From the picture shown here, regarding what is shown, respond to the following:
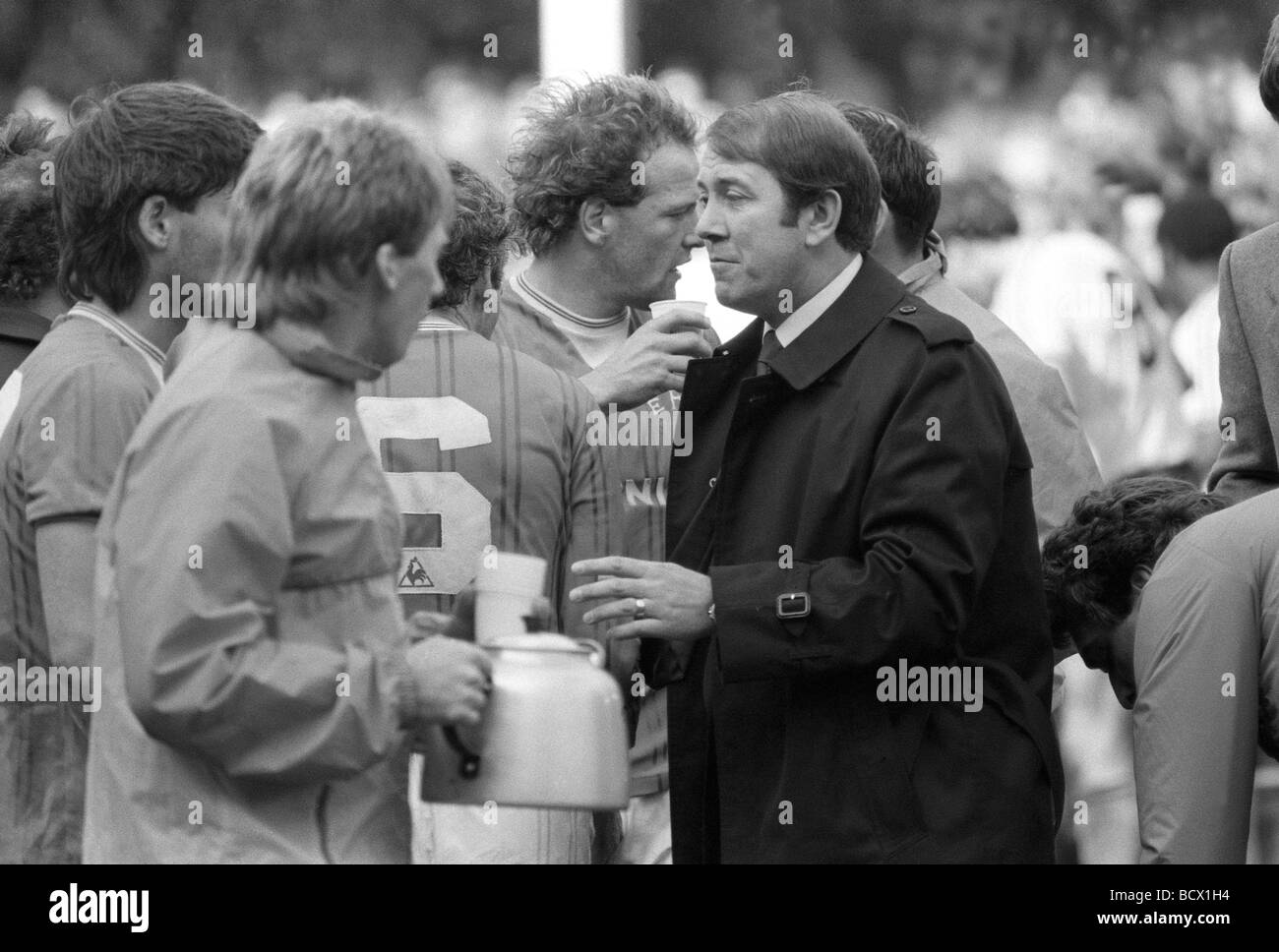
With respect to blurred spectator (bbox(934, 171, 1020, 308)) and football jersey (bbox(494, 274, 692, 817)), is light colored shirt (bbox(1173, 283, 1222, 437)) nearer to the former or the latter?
blurred spectator (bbox(934, 171, 1020, 308))

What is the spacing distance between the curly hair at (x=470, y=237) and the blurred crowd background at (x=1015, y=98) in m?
1.69

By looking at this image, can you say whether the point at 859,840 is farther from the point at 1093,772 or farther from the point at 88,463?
the point at 1093,772

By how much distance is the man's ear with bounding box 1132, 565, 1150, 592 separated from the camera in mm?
3334

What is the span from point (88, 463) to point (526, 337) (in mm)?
1328

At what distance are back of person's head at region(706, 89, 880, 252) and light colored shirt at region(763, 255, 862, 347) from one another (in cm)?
6

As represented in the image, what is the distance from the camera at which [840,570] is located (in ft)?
9.78

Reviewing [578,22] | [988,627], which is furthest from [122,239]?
[578,22]

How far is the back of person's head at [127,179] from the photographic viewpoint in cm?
299

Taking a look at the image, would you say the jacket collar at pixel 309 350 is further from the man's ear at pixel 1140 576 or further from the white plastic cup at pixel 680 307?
the man's ear at pixel 1140 576

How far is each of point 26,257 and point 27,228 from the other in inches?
2.2

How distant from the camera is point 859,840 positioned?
Answer: 300 cm
